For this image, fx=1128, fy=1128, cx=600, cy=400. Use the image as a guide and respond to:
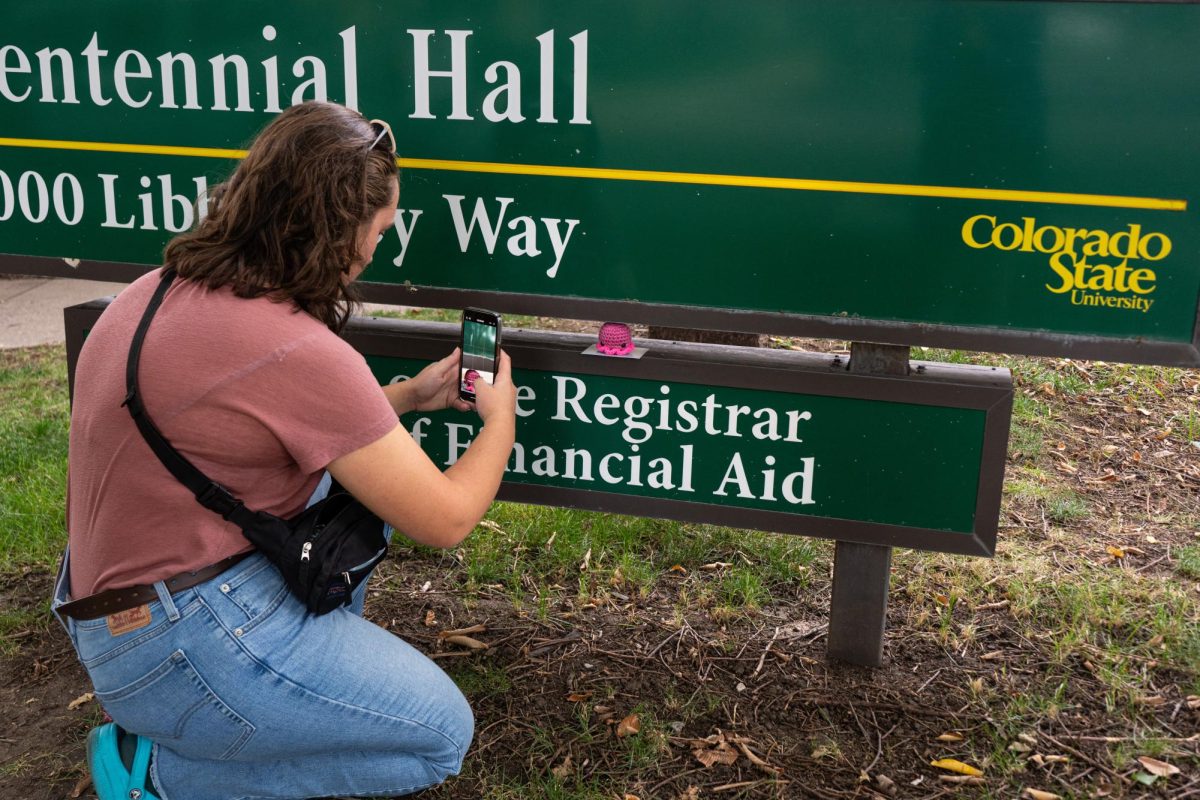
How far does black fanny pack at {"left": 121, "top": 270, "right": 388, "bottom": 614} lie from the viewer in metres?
2.08

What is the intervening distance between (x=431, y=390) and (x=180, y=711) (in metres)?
0.94

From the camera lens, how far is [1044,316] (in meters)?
2.45

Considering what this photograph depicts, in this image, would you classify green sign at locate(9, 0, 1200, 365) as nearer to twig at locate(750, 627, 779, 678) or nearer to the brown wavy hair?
the brown wavy hair

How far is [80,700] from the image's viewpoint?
304cm

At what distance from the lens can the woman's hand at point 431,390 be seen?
2729 mm

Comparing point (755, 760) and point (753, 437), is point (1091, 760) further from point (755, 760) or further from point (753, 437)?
point (753, 437)

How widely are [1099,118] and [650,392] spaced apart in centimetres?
115

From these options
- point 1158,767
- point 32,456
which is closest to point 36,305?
point 32,456

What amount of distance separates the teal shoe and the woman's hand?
0.95 metres

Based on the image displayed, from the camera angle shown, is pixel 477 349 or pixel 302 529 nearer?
pixel 302 529

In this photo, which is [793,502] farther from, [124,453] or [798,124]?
[124,453]

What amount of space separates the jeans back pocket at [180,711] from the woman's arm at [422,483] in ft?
1.53

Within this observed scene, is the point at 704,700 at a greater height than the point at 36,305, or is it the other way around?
the point at 36,305

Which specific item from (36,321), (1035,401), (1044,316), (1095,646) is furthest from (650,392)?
(36,321)
